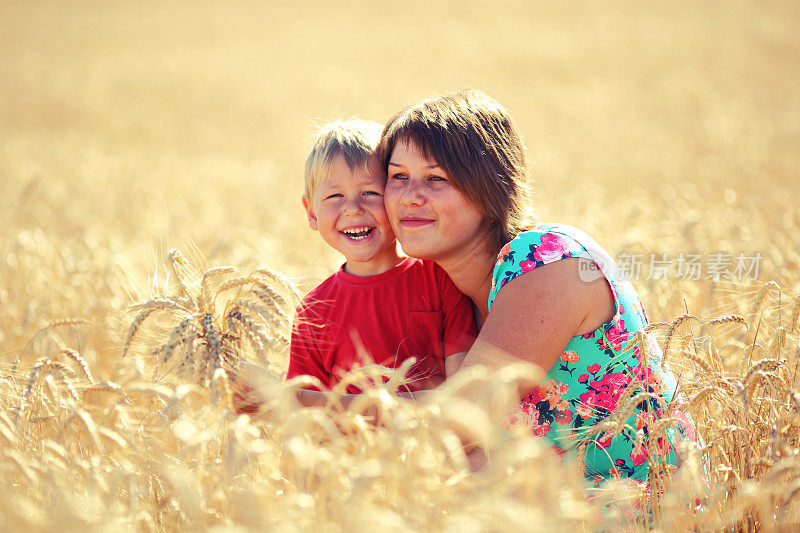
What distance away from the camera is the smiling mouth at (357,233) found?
284 cm

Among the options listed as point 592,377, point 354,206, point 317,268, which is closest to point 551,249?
point 592,377

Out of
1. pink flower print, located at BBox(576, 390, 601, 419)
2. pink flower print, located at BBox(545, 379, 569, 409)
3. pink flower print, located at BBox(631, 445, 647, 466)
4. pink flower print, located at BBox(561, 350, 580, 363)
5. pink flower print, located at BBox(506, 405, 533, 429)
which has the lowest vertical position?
pink flower print, located at BBox(631, 445, 647, 466)

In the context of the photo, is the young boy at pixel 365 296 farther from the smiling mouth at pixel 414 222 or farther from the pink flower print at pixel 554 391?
the pink flower print at pixel 554 391

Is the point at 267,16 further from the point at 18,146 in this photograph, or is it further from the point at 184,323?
the point at 184,323

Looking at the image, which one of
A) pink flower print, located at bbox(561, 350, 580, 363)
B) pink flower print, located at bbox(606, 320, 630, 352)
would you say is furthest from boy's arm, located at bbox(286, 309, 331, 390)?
Answer: pink flower print, located at bbox(606, 320, 630, 352)

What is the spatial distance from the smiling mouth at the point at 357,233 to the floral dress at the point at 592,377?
0.67 metres

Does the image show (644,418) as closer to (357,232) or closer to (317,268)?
(357,232)

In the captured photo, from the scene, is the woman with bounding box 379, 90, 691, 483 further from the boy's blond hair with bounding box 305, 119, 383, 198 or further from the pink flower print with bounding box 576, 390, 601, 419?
the boy's blond hair with bounding box 305, 119, 383, 198

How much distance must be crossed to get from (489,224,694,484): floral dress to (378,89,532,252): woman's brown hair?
24cm

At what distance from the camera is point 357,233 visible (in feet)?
9.48

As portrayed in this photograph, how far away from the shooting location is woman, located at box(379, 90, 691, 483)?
7.38 feet

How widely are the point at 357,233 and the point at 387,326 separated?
44cm

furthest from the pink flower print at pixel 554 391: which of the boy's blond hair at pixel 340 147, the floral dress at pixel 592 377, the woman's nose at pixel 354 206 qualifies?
the boy's blond hair at pixel 340 147

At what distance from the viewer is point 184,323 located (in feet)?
7.10
